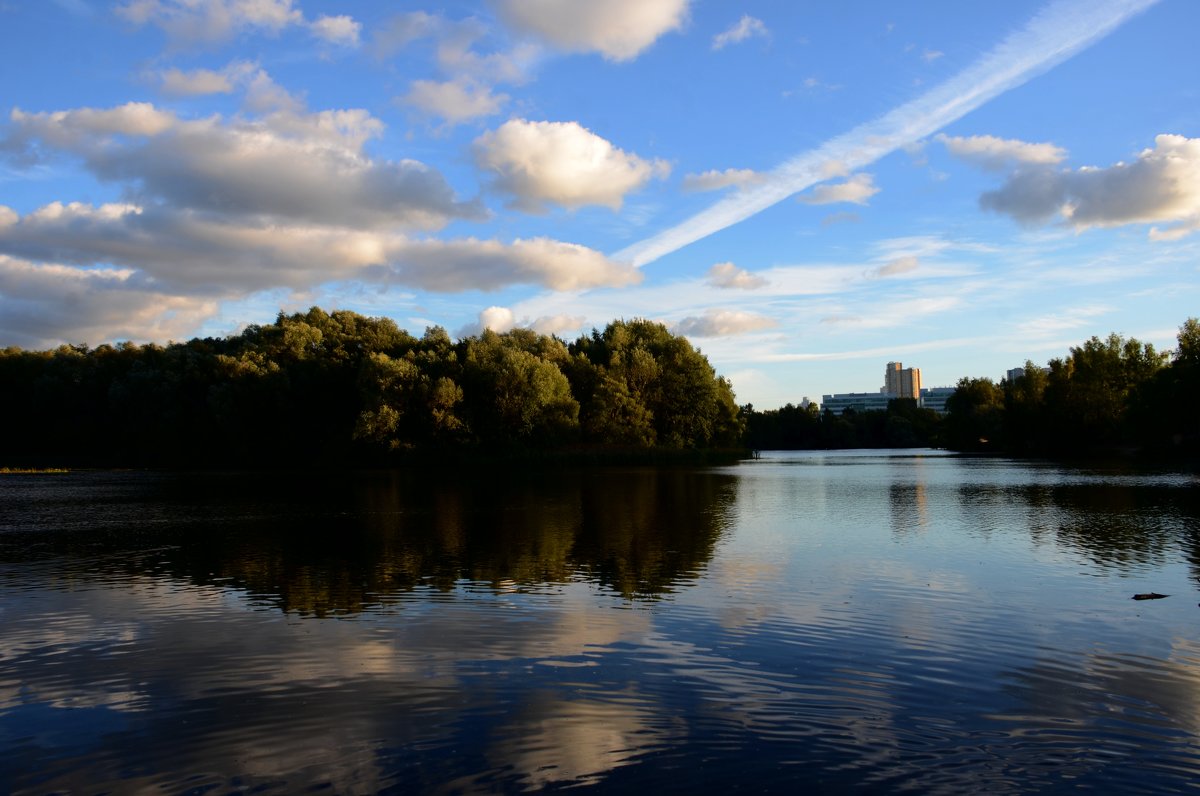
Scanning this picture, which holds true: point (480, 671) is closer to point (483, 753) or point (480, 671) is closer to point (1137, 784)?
point (483, 753)

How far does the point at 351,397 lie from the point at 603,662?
90.4 m

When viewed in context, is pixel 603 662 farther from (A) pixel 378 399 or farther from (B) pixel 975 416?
(B) pixel 975 416

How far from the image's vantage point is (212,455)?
99375mm

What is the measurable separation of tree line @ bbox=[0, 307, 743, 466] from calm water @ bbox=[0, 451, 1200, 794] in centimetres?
5980

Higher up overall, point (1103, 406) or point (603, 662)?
point (1103, 406)

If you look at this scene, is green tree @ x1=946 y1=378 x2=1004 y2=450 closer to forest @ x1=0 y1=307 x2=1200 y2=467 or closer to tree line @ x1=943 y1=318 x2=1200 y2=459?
tree line @ x1=943 y1=318 x2=1200 y2=459

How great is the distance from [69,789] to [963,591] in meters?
17.0

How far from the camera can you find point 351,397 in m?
97.8

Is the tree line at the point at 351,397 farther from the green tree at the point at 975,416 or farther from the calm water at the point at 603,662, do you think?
the green tree at the point at 975,416

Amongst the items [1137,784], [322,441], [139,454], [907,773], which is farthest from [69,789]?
[139,454]

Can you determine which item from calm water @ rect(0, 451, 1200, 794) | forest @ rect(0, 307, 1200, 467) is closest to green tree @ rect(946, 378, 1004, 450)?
forest @ rect(0, 307, 1200, 467)

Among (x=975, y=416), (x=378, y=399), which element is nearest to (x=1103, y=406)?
(x=975, y=416)

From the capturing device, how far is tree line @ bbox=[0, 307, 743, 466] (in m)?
89.0

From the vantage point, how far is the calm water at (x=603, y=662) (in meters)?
8.75
